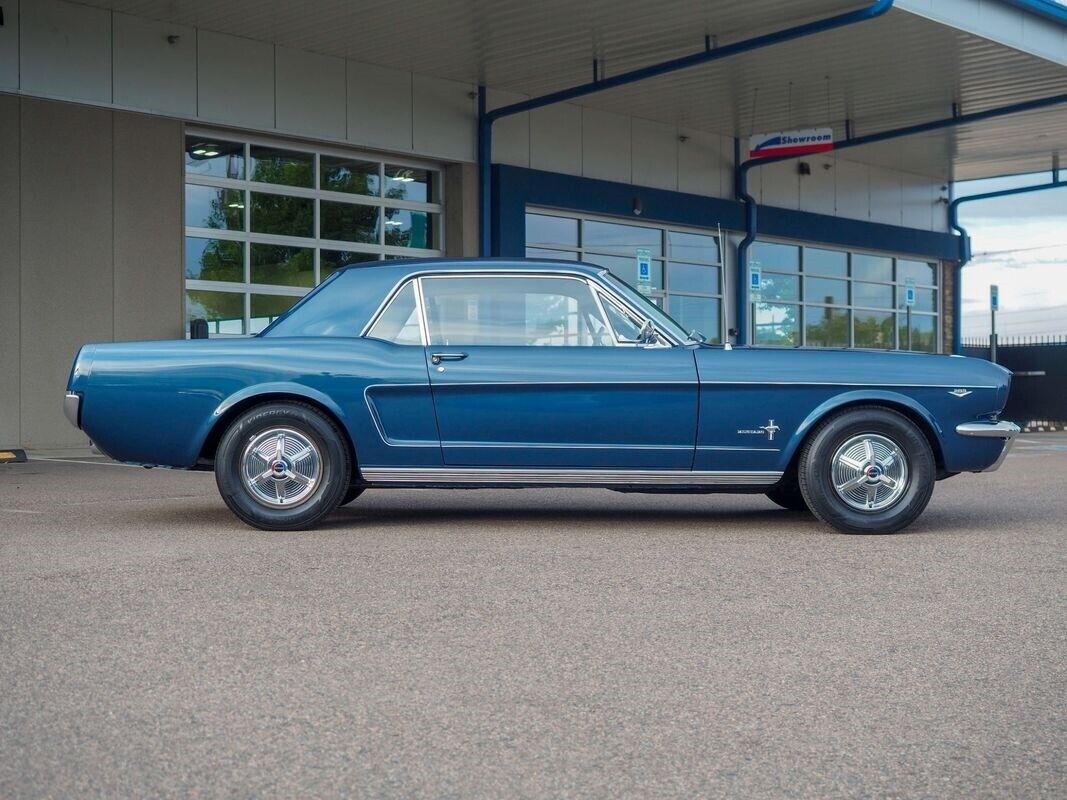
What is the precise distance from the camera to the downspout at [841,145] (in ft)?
65.6

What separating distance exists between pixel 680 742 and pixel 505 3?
1306 centimetres

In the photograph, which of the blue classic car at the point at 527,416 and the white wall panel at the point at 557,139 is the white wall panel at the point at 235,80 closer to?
the white wall panel at the point at 557,139

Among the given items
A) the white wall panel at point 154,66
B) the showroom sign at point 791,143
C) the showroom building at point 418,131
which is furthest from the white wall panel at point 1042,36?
the white wall panel at point 154,66

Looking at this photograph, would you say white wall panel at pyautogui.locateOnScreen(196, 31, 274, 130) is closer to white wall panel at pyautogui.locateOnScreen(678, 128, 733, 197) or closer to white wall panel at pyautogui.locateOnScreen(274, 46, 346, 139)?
white wall panel at pyautogui.locateOnScreen(274, 46, 346, 139)

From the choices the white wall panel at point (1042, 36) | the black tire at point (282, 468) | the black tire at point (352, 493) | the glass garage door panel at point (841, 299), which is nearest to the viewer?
the black tire at point (282, 468)

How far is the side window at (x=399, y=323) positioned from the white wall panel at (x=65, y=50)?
915 centimetres

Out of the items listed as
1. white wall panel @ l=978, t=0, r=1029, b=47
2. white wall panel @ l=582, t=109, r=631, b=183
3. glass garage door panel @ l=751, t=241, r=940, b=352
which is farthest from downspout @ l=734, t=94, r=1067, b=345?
white wall panel @ l=978, t=0, r=1029, b=47

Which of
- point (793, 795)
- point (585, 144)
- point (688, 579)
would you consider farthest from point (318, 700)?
point (585, 144)

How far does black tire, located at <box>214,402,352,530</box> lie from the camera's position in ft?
23.0

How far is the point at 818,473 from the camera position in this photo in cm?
712

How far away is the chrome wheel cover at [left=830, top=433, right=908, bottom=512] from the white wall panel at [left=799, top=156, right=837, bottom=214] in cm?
1836

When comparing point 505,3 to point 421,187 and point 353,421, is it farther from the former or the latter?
point 353,421

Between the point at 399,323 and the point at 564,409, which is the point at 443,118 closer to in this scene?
the point at 399,323

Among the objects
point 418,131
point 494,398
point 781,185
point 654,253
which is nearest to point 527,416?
point 494,398
